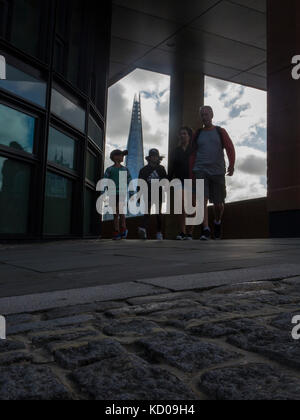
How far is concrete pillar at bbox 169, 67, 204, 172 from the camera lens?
1328 centimetres

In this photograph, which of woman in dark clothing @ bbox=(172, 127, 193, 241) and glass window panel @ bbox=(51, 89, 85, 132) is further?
woman in dark clothing @ bbox=(172, 127, 193, 241)

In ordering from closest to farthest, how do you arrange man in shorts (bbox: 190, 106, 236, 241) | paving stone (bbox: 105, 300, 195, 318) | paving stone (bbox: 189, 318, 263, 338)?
paving stone (bbox: 189, 318, 263, 338) → paving stone (bbox: 105, 300, 195, 318) → man in shorts (bbox: 190, 106, 236, 241)

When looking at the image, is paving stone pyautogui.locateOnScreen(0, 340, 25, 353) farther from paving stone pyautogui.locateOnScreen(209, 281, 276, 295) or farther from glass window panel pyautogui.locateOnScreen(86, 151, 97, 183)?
glass window panel pyautogui.locateOnScreen(86, 151, 97, 183)

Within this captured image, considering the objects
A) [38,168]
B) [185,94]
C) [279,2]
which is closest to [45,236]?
[38,168]

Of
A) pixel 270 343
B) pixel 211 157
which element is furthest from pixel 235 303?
pixel 211 157

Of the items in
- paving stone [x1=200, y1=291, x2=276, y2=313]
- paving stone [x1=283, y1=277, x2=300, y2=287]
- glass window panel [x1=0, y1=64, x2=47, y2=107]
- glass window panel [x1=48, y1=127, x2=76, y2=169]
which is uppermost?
glass window panel [x1=0, y1=64, x2=47, y2=107]

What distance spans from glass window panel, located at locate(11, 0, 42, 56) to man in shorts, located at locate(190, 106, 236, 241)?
3006 millimetres

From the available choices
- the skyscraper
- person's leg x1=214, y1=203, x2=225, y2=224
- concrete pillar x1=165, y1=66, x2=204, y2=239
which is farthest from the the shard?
person's leg x1=214, y1=203, x2=225, y2=224

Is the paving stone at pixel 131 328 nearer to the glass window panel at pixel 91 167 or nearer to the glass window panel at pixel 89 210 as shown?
the glass window panel at pixel 89 210

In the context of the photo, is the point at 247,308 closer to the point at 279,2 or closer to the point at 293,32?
the point at 293,32

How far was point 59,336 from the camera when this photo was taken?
4.71ft

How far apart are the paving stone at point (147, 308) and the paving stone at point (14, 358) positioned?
49cm

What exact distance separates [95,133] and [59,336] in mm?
8559

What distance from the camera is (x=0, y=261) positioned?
3.83 m
